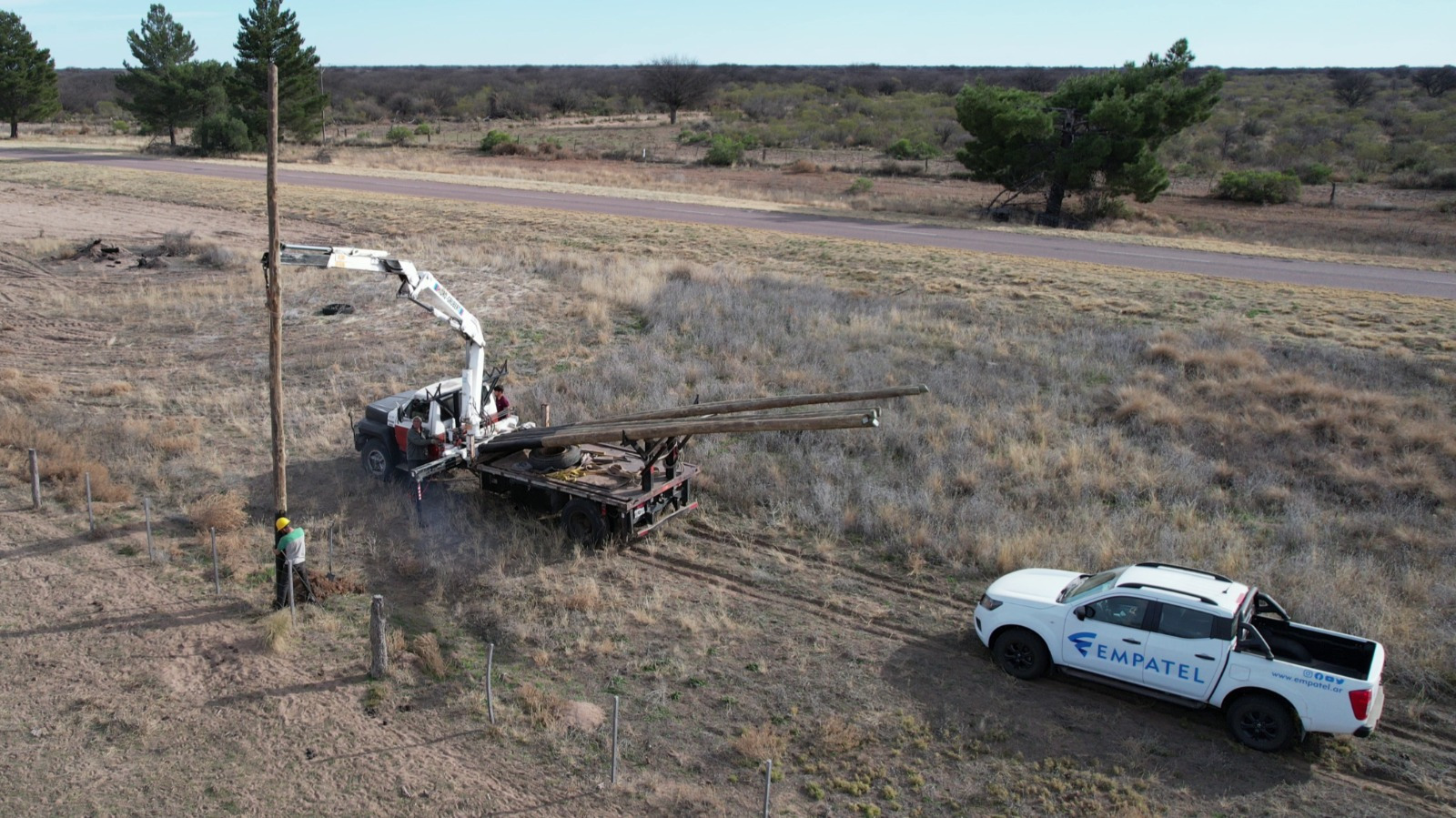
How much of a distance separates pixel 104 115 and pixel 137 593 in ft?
368

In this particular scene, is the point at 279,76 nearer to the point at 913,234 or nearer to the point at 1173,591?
the point at 913,234

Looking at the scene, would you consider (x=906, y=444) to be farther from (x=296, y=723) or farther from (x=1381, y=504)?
(x=296, y=723)

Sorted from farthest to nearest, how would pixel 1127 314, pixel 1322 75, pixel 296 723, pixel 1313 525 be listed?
pixel 1322 75
pixel 1127 314
pixel 1313 525
pixel 296 723

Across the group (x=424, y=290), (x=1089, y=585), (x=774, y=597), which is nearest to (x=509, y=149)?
(x=424, y=290)

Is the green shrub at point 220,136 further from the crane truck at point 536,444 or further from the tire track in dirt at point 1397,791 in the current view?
the tire track in dirt at point 1397,791

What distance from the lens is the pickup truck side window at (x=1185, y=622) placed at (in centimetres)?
978

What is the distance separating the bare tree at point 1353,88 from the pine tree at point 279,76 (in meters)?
88.3

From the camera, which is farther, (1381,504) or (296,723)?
(1381,504)

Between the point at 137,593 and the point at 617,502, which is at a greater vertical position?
the point at 617,502

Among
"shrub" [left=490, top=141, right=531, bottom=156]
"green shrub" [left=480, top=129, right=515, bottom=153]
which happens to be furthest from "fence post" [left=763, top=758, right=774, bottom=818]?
"green shrub" [left=480, top=129, right=515, bottom=153]

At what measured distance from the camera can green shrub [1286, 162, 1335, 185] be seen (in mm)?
59969

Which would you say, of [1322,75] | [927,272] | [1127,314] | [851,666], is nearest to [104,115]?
[927,272]

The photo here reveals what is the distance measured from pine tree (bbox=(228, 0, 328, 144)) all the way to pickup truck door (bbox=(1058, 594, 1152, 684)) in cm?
5995

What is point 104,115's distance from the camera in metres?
103
